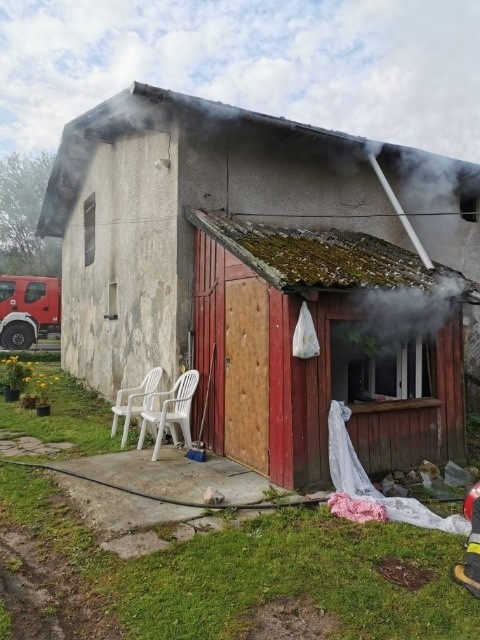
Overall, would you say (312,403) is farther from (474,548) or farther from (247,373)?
(474,548)

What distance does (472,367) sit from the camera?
10062 mm

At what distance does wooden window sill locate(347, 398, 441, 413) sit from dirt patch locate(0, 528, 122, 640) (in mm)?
3514

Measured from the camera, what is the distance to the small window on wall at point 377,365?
20.9 ft

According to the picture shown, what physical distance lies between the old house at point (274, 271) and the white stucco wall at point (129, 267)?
0.17 feet

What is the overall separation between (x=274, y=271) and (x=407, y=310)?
2097 millimetres

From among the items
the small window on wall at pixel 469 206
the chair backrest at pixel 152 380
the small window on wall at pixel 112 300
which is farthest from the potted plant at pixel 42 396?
the small window on wall at pixel 469 206

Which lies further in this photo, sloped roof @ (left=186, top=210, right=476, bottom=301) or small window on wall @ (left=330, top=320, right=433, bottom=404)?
small window on wall @ (left=330, top=320, right=433, bottom=404)

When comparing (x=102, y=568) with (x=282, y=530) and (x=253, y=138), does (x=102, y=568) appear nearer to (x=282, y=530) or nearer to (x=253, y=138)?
(x=282, y=530)

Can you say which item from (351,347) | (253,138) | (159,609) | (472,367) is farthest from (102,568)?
(472,367)

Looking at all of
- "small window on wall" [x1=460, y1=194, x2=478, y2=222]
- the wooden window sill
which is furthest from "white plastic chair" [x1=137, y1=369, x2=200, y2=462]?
"small window on wall" [x1=460, y1=194, x2=478, y2=222]

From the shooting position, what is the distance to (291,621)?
3.18m

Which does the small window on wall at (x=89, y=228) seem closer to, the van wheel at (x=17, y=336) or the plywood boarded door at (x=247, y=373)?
the plywood boarded door at (x=247, y=373)

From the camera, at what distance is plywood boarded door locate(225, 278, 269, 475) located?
19.5ft

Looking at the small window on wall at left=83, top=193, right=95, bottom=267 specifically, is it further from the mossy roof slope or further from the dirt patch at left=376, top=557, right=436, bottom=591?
the dirt patch at left=376, top=557, right=436, bottom=591
